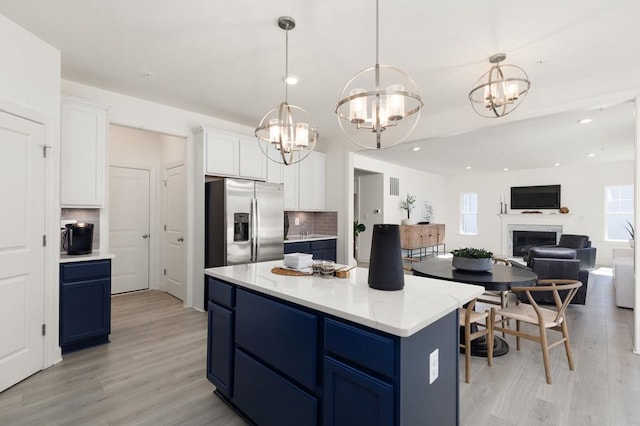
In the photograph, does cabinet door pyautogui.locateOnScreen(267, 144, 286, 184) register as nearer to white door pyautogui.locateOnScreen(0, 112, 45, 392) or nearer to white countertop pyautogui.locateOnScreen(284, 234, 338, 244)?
white countertop pyautogui.locateOnScreen(284, 234, 338, 244)

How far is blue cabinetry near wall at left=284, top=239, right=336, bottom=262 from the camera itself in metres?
4.96

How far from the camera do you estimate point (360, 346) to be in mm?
1318

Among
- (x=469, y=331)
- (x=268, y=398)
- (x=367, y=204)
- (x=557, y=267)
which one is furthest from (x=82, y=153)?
(x=367, y=204)

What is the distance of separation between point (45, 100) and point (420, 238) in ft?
27.4

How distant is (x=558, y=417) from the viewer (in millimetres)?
2053

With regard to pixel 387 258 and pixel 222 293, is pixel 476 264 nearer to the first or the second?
pixel 387 258

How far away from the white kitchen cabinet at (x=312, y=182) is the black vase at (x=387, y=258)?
3.67m

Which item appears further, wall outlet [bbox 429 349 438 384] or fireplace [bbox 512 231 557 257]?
fireplace [bbox 512 231 557 257]

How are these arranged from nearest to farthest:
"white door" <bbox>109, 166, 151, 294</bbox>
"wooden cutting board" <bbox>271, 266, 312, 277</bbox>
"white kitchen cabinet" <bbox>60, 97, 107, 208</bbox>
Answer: "wooden cutting board" <bbox>271, 266, 312, 277</bbox> → "white kitchen cabinet" <bbox>60, 97, 107, 208</bbox> → "white door" <bbox>109, 166, 151, 294</bbox>

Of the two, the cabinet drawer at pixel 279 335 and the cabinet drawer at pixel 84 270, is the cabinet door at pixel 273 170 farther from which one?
the cabinet drawer at pixel 279 335

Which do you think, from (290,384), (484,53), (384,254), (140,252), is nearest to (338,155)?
(484,53)

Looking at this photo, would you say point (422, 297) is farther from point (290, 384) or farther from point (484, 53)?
point (484, 53)

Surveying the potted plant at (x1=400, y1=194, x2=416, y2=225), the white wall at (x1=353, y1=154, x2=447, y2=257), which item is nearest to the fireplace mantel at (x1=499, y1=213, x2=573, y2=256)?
the white wall at (x1=353, y1=154, x2=447, y2=257)

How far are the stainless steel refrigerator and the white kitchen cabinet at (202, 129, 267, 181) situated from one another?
293 millimetres
